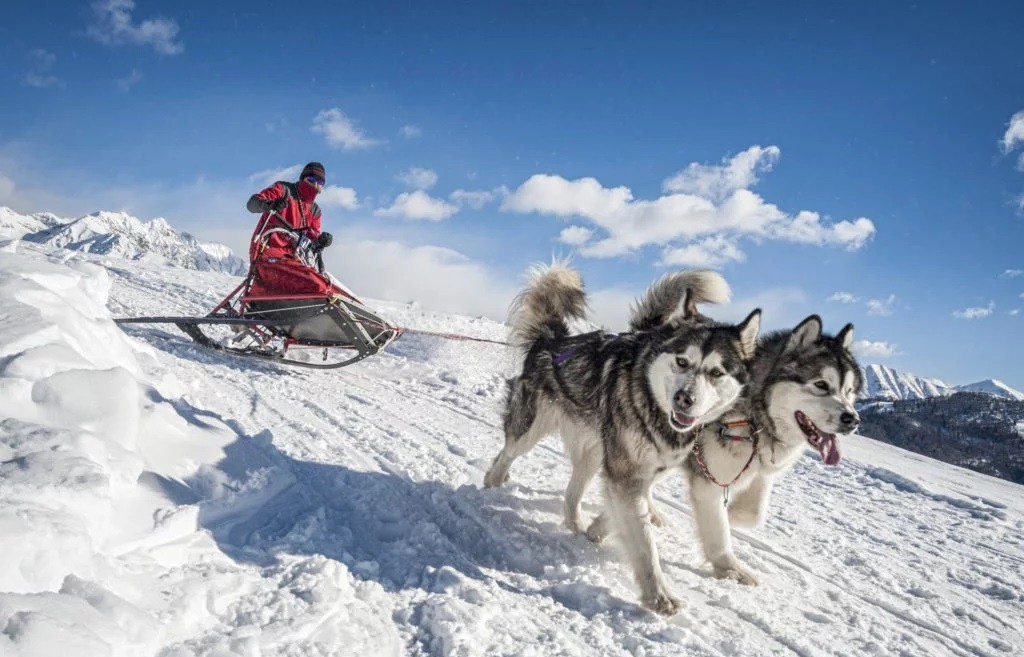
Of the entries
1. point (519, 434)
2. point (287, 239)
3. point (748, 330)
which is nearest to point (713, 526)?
point (748, 330)

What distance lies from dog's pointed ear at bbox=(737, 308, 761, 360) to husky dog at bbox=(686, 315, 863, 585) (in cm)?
32

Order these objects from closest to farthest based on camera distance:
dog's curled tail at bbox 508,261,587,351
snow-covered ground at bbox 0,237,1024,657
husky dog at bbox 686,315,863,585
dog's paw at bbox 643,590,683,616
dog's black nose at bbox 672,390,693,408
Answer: snow-covered ground at bbox 0,237,1024,657 → dog's paw at bbox 643,590,683,616 → dog's black nose at bbox 672,390,693,408 → husky dog at bbox 686,315,863,585 → dog's curled tail at bbox 508,261,587,351

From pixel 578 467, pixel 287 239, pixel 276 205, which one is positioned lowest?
pixel 578 467

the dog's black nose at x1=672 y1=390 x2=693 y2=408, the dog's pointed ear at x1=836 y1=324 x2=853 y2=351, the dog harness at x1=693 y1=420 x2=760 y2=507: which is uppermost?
the dog's pointed ear at x1=836 y1=324 x2=853 y2=351

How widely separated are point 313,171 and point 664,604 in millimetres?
6911

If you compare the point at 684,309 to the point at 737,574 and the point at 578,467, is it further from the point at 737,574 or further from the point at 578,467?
the point at 737,574

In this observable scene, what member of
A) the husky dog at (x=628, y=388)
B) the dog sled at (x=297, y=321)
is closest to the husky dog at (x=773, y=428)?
the husky dog at (x=628, y=388)

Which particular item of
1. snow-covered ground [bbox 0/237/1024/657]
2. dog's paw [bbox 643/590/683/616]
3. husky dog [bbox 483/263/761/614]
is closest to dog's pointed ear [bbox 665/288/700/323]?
husky dog [bbox 483/263/761/614]

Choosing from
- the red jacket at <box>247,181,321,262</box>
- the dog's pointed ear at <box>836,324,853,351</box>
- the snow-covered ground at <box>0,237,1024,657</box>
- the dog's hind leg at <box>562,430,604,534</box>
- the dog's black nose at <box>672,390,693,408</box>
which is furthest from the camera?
the red jacket at <box>247,181,321,262</box>

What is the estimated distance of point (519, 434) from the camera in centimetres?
423

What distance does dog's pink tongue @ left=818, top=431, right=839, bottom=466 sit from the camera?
3.29m

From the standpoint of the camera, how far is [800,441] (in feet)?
11.5

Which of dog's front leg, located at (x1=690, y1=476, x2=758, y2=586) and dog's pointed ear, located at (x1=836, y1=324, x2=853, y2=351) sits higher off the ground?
dog's pointed ear, located at (x1=836, y1=324, x2=853, y2=351)

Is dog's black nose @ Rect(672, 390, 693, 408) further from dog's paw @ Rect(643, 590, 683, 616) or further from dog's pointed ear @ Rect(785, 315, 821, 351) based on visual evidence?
dog's pointed ear @ Rect(785, 315, 821, 351)
